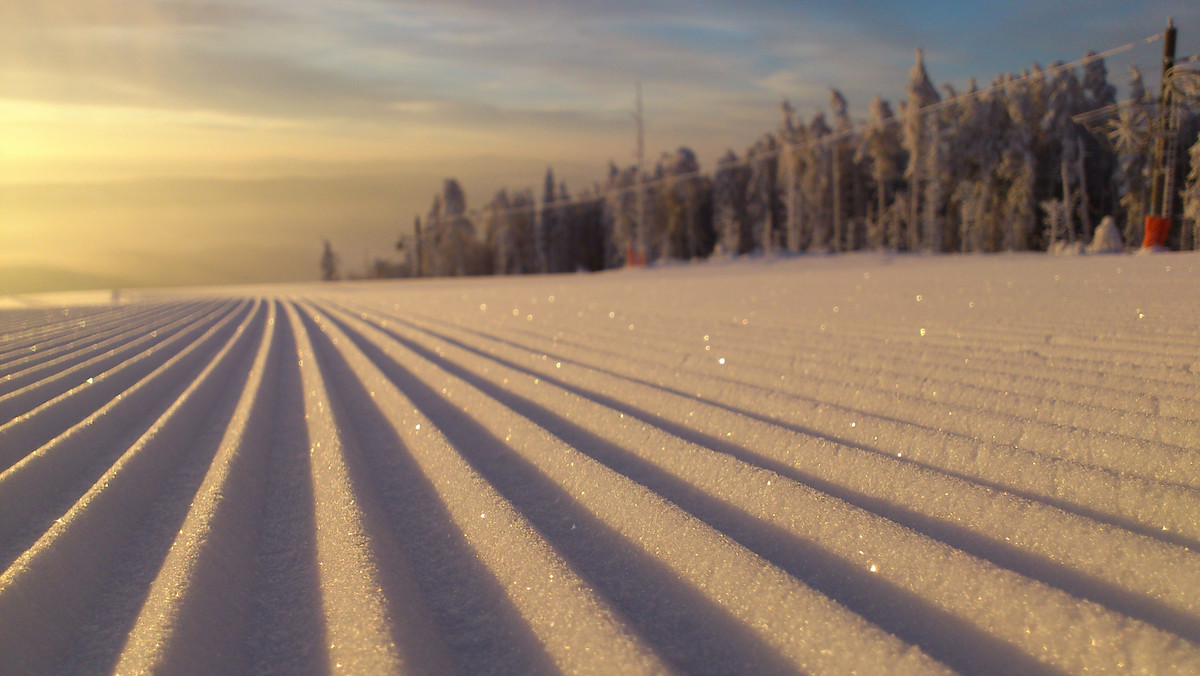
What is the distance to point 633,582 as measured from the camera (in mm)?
1647

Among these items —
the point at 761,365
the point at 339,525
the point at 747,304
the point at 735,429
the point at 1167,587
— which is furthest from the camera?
the point at 747,304

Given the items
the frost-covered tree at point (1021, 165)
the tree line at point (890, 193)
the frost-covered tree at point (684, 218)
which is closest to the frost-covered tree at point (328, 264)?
the tree line at point (890, 193)

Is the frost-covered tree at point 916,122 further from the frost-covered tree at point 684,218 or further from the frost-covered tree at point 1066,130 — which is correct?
the frost-covered tree at point 684,218

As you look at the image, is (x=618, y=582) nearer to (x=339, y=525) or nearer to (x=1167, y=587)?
(x=339, y=525)

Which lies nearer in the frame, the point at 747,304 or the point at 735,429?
the point at 735,429

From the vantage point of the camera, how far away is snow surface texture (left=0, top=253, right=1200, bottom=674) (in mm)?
1394

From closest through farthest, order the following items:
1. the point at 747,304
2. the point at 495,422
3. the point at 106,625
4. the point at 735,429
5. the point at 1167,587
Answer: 1. the point at 1167,587
2. the point at 106,625
3. the point at 735,429
4. the point at 495,422
5. the point at 747,304

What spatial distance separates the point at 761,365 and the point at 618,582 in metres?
2.46

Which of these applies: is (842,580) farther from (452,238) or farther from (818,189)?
(452,238)

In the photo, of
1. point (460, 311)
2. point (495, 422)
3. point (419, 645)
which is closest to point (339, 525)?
point (419, 645)

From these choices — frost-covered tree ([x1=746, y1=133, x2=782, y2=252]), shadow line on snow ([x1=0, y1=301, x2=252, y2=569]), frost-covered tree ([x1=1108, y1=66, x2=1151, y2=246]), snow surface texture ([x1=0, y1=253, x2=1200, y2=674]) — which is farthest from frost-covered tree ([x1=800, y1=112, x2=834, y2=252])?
shadow line on snow ([x1=0, y1=301, x2=252, y2=569])

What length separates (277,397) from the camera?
4008 millimetres

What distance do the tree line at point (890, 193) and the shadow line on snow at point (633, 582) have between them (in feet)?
56.7

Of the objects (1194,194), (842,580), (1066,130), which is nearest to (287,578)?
(842,580)
